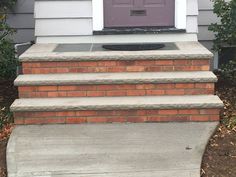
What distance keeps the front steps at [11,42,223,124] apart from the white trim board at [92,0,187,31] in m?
0.86

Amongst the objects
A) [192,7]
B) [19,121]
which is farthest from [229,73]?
[19,121]

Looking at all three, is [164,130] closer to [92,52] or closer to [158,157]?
[158,157]

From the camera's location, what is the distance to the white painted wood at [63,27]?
620 centimetres

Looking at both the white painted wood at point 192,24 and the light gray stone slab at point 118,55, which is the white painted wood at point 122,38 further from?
the light gray stone slab at point 118,55

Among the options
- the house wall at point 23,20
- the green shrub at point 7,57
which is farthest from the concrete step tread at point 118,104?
the house wall at point 23,20

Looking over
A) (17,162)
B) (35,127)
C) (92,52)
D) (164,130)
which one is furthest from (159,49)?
(17,162)

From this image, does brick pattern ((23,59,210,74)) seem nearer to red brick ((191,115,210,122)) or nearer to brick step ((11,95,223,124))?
brick step ((11,95,223,124))

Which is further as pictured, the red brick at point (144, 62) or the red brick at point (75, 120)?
the red brick at point (144, 62)

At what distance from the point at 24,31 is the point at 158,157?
376cm

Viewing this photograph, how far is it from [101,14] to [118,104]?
76.2 inches

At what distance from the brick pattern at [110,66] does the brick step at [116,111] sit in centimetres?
51

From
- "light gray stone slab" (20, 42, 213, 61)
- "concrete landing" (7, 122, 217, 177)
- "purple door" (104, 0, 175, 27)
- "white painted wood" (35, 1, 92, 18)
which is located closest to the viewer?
"concrete landing" (7, 122, 217, 177)

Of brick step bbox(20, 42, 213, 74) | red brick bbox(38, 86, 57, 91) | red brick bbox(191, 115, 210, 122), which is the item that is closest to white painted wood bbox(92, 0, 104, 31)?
brick step bbox(20, 42, 213, 74)

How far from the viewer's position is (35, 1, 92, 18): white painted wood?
20.2 ft
